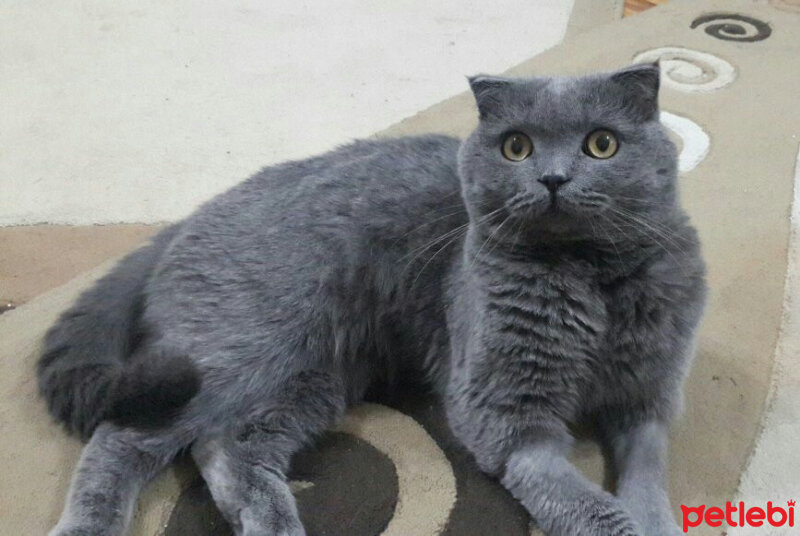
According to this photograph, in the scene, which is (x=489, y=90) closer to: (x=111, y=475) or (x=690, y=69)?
(x=111, y=475)

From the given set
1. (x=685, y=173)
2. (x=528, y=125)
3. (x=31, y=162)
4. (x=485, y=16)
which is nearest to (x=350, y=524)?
(x=528, y=125)

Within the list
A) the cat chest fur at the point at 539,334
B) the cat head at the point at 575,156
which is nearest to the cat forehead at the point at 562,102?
the cat head at the point at 575,156

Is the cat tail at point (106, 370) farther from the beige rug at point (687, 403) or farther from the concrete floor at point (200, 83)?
the concrete floor at point (200, 83)

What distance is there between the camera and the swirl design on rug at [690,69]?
2102mm

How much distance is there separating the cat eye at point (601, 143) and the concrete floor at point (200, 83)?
1.13 meters

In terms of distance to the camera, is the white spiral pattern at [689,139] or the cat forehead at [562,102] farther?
the white spiral pattern at [689,139]

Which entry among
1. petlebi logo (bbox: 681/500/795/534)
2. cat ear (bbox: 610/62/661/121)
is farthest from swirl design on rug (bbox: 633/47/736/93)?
petlebi logo (bbox: 681/500/795/534)

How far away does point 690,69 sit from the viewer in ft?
7.15

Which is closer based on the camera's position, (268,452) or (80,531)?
(80,531)

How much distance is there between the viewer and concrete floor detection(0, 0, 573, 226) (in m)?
1.97

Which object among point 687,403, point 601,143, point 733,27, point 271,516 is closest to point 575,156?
point 601,143

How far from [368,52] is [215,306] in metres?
1.56

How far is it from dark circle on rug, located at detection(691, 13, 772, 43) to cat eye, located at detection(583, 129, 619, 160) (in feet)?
5.06

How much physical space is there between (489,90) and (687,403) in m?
0.62
